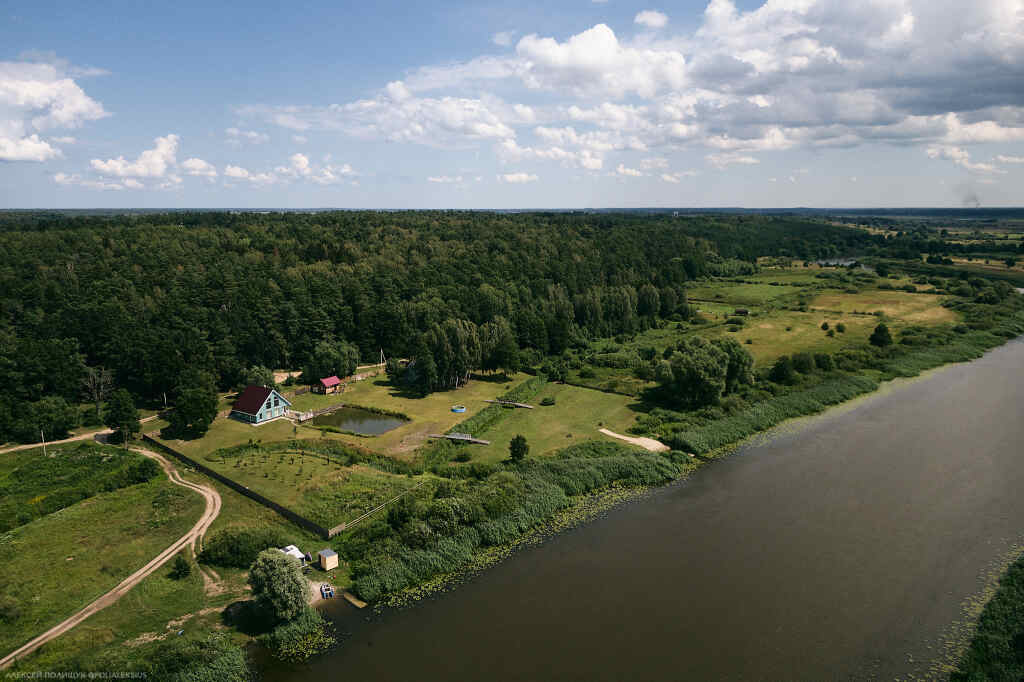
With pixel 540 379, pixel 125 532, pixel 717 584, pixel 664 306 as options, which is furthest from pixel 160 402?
pixel 664 306

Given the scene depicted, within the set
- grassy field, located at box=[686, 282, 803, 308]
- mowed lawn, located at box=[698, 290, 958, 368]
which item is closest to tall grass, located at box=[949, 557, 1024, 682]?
mowed lawn, located at box=[698, 290, 958, 368]

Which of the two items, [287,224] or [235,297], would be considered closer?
[235,297]

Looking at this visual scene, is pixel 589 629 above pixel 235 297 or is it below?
below

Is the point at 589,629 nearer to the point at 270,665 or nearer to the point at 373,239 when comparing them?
the point at 270,665

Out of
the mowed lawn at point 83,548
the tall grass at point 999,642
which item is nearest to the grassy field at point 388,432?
the mowed lawn at point 83,548

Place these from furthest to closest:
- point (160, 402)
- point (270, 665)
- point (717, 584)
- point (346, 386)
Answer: point (346, 386), point (160, 402), point (717, 584), point (270, 665)

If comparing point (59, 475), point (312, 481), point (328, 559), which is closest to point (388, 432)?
point (312, 481)

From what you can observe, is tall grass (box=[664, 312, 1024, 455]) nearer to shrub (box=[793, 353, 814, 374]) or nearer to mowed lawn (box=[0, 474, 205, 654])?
shrub (box=[793, 353, 814, 374])

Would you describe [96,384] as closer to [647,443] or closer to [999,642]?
[647,443]
